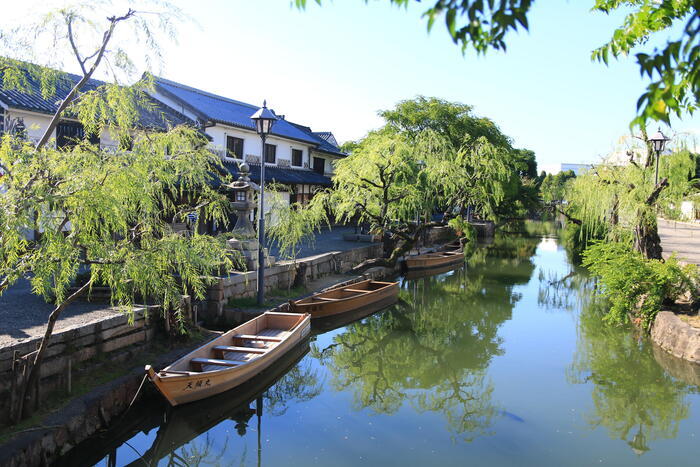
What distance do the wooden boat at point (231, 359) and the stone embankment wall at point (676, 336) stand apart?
284 inches

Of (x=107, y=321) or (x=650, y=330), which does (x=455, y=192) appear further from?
(x=107, y=321)

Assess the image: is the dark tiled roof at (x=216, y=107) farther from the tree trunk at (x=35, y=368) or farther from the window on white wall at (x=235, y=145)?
the tree trunk at (x=35, y=368)

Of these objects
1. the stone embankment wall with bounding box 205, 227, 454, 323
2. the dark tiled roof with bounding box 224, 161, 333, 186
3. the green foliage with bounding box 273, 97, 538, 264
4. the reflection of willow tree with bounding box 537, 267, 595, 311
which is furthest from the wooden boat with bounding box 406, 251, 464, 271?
the dark tiled roof with bounding box 224, 161, 333, 186

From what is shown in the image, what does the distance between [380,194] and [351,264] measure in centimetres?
299

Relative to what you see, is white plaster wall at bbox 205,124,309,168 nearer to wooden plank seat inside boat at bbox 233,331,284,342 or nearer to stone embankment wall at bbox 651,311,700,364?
wooden plank seat inside boat at bbox 233,331,284,342

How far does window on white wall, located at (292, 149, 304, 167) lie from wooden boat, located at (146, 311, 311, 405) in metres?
17.6

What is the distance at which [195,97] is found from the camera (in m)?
22.6

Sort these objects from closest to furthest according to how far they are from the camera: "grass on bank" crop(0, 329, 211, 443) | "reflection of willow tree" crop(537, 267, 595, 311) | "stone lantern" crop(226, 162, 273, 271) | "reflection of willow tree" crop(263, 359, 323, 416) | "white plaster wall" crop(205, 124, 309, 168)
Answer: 1. "grass on bank" crop(0, 329, 211, 443)
2. "reflection of willow tree" crop(263, 359, 323, 416)
3. "stone lantern" crop(226, 162, 273, 271)
4. "reflection of willow tree" crop(537, 267, 595, 311)
5. "white plaster wall" crop(205, 124, 309, 168)

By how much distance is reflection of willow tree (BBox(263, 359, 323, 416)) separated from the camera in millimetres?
7848

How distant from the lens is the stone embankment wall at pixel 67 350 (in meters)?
5.56

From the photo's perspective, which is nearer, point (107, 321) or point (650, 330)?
point (107, 321)

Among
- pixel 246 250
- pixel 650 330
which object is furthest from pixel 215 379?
pixel 650 330

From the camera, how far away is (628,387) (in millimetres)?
8781

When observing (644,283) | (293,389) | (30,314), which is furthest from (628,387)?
(30,314)
